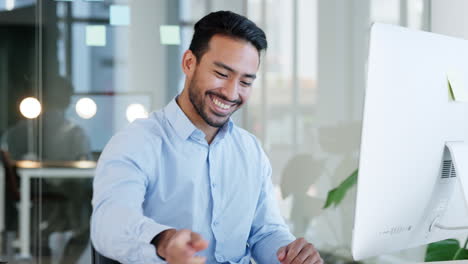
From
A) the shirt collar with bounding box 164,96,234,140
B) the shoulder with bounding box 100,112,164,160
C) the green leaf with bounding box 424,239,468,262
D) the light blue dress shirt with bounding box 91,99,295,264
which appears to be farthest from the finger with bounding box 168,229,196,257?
the green leaf with bounding box 424,239,468,262

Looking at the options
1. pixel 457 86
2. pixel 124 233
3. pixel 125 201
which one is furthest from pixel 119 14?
pixel 457 86

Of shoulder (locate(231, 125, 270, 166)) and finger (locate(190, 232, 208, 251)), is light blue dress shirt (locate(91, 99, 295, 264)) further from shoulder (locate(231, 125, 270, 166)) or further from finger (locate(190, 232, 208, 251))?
finger (locate(190, 232, 208, 251))

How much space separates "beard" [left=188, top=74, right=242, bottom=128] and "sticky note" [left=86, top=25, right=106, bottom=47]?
5.44 ft

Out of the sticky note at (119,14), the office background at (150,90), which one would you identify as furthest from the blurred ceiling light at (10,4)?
the sticky note at (119,14)

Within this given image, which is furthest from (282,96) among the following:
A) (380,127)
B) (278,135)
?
(380,127)

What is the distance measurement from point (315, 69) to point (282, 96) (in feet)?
0.91

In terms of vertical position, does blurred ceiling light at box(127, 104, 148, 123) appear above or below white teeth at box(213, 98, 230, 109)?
below

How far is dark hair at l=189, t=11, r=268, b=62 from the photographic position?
1602 mm

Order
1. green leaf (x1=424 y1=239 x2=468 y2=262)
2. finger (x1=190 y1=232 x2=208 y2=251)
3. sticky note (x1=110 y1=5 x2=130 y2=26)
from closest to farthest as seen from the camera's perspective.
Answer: finger (x1=190 y1=232 x2=208 y2=251) < green leaf (x1=424 y1=239 x2=468 y2=262) < sticky note (x1=110 y1=5 x2=130 y2=26)

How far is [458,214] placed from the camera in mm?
1319

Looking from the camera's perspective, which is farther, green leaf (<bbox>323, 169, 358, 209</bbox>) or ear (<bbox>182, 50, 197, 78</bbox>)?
green leaf (<bbox>323, 169, 358, 209</bbox>)

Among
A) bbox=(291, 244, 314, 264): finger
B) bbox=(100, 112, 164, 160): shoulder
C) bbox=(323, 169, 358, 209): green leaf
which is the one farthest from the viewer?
bbox=(323, 169, 358, 209): green leaf

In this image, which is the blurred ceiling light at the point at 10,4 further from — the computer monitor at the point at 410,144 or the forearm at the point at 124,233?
the computer monitor at the point at 410,144

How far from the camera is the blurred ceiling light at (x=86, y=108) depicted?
316cm
